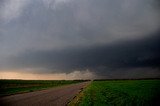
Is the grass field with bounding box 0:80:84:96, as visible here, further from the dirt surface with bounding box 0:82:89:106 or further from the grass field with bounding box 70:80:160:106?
the grass field with bounding box 70:80:160:106

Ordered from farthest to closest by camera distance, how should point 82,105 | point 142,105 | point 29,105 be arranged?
point 29,105 < point 82,105 < point 142,105

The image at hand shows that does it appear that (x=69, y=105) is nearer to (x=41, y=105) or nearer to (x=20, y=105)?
(x=41, y=105)

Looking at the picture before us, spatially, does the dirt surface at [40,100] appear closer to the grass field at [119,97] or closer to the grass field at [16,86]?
the grass field at [119,97]

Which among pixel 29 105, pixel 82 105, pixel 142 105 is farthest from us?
pixel 29 105

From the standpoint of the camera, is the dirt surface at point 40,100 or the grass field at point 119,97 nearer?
the grass field at point 119,97

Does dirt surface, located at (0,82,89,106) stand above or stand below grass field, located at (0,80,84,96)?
below

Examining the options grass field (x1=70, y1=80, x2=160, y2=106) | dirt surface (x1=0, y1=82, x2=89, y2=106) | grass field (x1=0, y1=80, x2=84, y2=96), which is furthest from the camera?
grass field (x1=0, y1=80, x2=84, y2=96)

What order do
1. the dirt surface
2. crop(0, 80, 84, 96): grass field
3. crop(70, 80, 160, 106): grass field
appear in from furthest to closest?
crop(0, 80, 84, 96): grass field < the dirt surface < crop(70, 80, 160, 106): grass field

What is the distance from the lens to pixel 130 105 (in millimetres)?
20812

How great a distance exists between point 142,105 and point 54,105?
24.8 feet

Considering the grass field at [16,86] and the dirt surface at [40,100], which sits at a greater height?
the grass field at [16,86]

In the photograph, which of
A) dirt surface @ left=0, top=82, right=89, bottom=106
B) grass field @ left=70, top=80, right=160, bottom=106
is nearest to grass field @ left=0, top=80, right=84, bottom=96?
dirt surface @ left=0, top=82, right=89, bottom=106

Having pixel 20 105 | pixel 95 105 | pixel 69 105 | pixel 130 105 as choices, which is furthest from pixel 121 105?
pixel 20 105

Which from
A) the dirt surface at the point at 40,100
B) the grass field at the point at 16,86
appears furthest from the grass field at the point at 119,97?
the grass field at the point at 16,86
